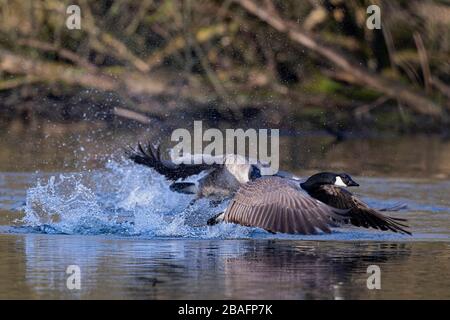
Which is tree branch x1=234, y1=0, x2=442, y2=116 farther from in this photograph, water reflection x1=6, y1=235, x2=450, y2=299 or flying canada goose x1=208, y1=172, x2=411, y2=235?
water reflection x1=6, y1=235, x2=450, y2=299

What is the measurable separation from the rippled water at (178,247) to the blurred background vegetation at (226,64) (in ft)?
17.9

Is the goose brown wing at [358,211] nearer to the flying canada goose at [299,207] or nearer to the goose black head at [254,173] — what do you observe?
the flying canada goose at [299,207]

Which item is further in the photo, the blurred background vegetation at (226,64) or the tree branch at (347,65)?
the blurred background vegetation at (226,64)

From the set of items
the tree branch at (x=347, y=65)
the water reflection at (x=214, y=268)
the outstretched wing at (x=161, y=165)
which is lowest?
the water reflection at (x=214, y=268)

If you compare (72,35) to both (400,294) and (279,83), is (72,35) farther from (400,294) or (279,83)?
(400,294)

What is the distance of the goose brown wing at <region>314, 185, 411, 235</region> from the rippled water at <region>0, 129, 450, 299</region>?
0.10 meters

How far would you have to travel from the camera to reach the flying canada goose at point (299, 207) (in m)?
7.31

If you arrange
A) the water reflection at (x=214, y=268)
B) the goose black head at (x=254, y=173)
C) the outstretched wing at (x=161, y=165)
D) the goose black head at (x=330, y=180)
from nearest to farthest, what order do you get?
the water reflection at (x=214, y=268)
the goose black head at (x=330, y=180)
the goose black head at (x=254, y=173)
the outstretched wing at (x=161, y=165)

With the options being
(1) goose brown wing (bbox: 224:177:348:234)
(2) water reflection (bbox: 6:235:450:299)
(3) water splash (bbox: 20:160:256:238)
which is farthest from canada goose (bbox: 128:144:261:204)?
(2) water reflection (bbox: 6:235:450:299)

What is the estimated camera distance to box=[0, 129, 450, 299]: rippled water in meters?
6.12

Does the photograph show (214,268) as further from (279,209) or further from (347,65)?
(347,65)

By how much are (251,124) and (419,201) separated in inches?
278

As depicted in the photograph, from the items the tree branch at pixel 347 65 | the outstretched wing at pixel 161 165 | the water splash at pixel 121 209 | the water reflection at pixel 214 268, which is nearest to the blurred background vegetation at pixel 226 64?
the tree branch at pixel 347 65

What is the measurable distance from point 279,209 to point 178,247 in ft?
2.59
